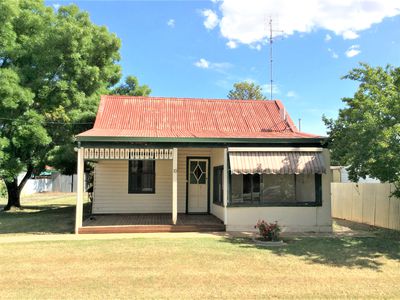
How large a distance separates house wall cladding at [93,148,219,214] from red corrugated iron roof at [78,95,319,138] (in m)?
1.27

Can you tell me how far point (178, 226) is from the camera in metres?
12.4

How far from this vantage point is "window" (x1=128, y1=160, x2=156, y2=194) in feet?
51.9

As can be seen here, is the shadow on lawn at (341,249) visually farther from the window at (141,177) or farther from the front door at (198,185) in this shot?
the window at (141,177)

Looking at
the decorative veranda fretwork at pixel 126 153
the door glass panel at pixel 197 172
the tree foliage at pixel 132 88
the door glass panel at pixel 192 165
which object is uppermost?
the tree foliage at pixel 132 88

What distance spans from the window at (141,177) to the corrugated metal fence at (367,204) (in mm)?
7884

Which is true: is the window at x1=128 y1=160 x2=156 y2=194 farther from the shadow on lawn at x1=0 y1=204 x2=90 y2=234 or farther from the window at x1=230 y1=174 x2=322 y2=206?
the window at x1=230 y1=174 x2=322 y2=206

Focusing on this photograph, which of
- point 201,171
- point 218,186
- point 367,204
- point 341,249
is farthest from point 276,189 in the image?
point 367,204

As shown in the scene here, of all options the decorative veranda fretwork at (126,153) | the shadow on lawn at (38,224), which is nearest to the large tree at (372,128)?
the decorative veranda fretwork at (126,153)

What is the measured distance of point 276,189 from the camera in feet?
43.1

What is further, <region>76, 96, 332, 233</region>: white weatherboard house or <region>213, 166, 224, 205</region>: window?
<region>213, 166, 224, 205</region>: window

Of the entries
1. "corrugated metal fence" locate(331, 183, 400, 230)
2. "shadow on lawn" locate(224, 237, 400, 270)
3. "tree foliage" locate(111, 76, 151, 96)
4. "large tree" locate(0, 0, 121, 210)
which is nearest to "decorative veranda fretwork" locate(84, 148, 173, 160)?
"shadow on lawn" locate(224, 237, 400, 270)

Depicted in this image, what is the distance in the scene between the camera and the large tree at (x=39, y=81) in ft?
51.4

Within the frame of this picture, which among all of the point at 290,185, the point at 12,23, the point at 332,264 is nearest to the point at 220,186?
the point at 290,185

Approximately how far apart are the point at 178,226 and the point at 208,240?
1.88m
